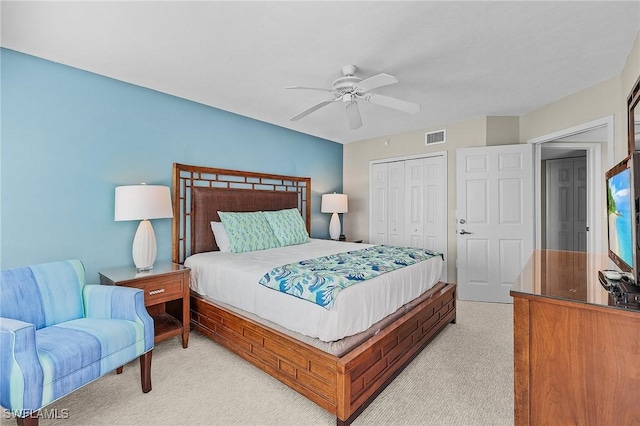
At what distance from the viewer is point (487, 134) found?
160 inches

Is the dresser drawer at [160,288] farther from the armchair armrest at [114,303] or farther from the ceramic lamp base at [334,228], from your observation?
the ceramic lamp base at [334,228]

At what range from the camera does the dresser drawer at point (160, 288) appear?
2.47 metres

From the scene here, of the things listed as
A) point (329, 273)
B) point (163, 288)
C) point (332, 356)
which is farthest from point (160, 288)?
point (332, 356)

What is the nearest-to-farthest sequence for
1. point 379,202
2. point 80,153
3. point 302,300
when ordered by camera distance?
1. point 302,300
2. point 80,153
3. point 379,202

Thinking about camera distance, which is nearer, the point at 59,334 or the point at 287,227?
the point at 59,334

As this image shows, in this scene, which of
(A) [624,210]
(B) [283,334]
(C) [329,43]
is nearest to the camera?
(A) [624,210]


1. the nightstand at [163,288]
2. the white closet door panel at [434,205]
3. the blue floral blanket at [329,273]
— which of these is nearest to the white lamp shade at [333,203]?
the white closet door panel at [434,205]

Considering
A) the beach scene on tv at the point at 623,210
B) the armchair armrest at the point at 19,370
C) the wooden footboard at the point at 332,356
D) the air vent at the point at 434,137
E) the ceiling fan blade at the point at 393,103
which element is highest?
the air vent at the point at 434,137

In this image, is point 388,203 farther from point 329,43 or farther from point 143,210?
point 143,210

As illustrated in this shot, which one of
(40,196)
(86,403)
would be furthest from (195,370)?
(40,196)

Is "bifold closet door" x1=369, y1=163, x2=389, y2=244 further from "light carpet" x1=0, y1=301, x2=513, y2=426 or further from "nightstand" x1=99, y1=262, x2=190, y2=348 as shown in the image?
"nightstand" x1=99, y1=262, x2=190, y2=348

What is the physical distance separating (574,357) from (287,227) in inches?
123

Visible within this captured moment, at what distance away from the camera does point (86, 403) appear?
1.95m

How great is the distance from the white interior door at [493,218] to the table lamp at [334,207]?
1.79 metres
